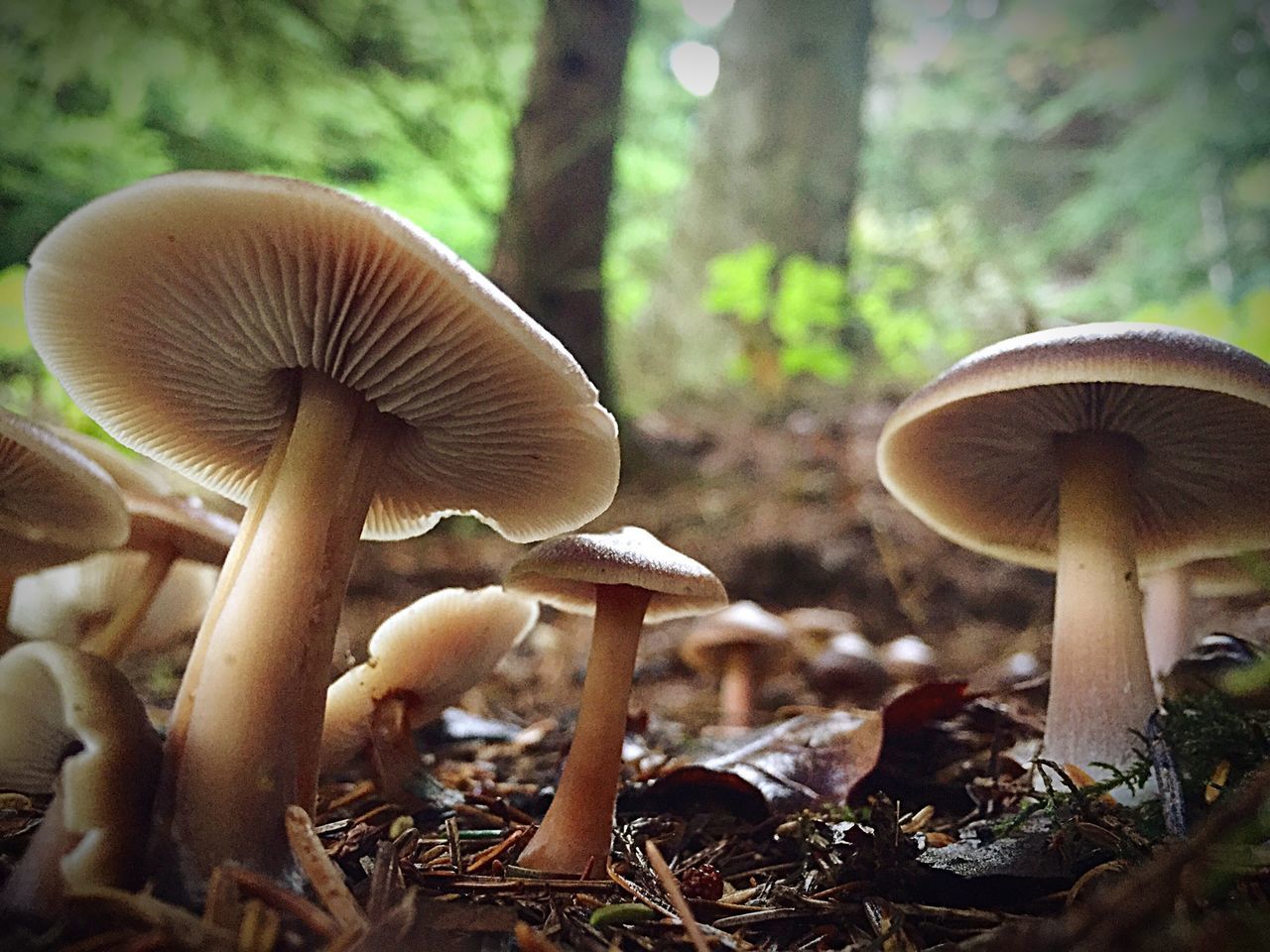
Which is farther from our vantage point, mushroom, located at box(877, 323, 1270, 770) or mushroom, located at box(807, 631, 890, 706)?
mushroom, located at box(807, 631, 890, 706)

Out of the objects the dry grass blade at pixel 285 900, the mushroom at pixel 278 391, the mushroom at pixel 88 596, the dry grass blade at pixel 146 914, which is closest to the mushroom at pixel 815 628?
the mushroom at pixel 278 391

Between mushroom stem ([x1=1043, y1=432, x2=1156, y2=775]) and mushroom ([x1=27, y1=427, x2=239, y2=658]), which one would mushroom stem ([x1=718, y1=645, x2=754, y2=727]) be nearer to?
mushroom stem ([x1=1043, y1=432, x2=1156, y2=775])

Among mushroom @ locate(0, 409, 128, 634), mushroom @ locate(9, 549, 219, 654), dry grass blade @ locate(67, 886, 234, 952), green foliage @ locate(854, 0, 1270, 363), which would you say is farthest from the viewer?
green foliage @ locate(854, 0, 1270, 363)

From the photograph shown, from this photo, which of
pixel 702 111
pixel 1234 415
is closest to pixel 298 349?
pixel 1234 415

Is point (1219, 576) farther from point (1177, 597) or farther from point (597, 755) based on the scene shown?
point (597, 755)

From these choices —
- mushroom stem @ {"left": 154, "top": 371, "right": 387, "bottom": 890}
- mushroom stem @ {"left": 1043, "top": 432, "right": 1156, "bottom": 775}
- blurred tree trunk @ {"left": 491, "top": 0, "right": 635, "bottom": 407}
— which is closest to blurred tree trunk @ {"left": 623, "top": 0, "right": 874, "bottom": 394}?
blurred tree trunk @ {"left": 491, "top": 0, "right": 635, "bottom": 407}

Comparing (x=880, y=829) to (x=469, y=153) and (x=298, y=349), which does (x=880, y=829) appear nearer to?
(x=298, y=349)

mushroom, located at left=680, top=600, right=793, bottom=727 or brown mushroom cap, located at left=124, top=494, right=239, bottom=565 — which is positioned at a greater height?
mushroom, located at left=680, top=600, right=793, bottom=727
